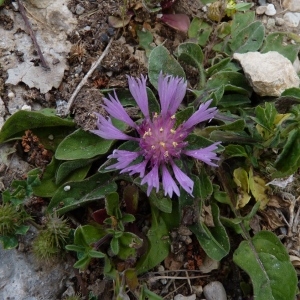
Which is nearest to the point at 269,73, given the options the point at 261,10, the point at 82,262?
the point at 261,10

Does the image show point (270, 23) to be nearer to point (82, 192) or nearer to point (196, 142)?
point (196, 142)

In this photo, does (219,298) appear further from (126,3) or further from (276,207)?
(126,3)

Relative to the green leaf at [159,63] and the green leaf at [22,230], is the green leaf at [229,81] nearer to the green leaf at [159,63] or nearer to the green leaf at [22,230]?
the green leaf at [159,63]

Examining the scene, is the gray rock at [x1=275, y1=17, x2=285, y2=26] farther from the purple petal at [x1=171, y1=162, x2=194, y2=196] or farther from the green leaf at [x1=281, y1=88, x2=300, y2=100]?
the purple petal at [x1=171, y1=162, x2=194, y2=196]

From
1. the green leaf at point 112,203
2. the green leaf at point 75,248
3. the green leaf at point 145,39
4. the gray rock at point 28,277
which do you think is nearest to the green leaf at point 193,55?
the green leaf at point 145,39

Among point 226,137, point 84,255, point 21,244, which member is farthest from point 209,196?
point 21,244

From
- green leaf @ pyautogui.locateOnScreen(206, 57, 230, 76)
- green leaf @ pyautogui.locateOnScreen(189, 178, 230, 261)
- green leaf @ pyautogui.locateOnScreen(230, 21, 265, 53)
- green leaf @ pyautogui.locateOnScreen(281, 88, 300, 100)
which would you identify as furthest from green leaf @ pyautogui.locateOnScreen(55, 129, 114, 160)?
green leaf @ pyautogui.locateOnScreen(230, 21, 265, 53)

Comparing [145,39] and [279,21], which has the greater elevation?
[145,39]
